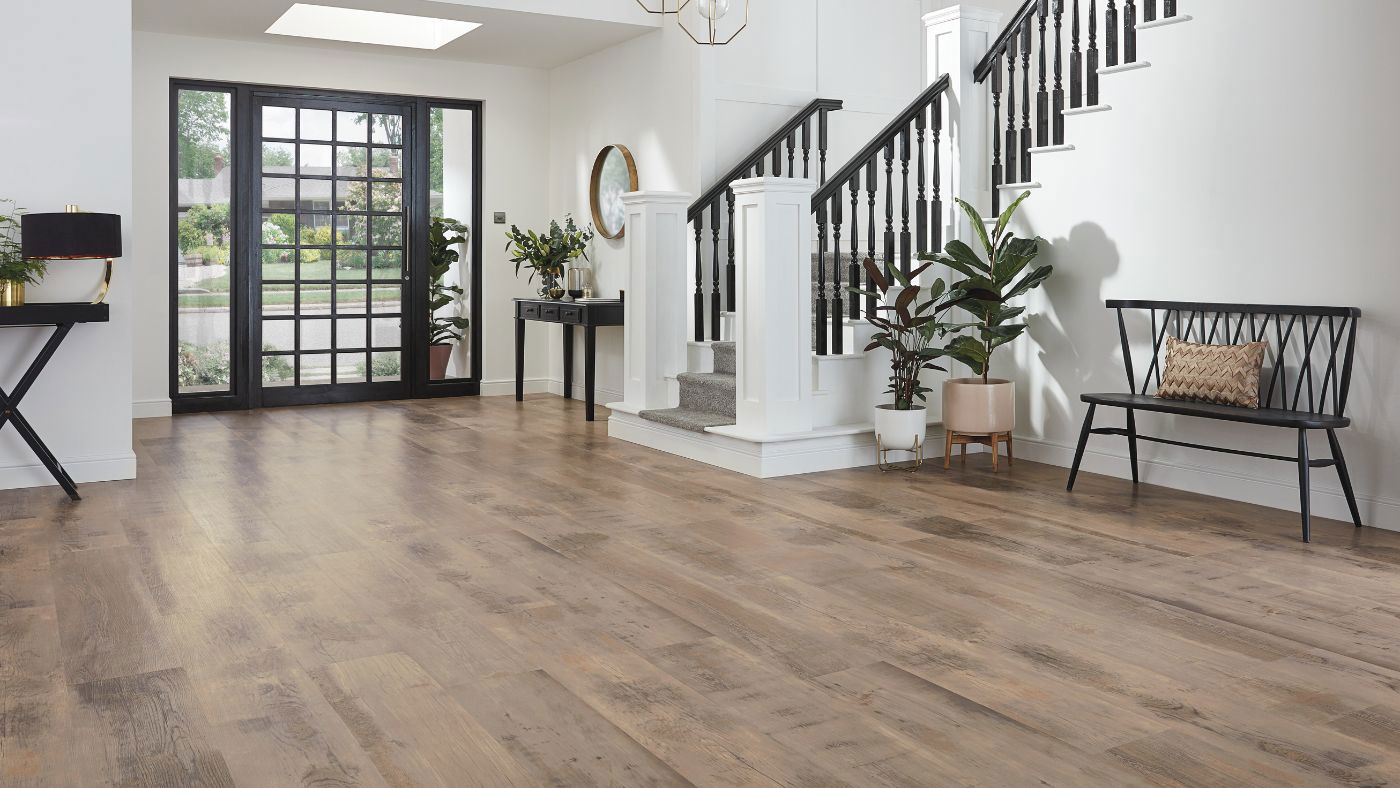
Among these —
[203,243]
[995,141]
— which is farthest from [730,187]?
[203,243]

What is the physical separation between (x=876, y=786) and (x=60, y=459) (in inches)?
180

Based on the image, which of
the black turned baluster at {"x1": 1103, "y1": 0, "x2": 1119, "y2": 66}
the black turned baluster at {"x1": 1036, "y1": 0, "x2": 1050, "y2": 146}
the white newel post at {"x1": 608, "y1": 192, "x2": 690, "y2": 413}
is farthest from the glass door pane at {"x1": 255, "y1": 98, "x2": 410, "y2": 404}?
the black turned baluster at {"x1": 1103, "y1": 0, "x2": 1119, "y2": 66}

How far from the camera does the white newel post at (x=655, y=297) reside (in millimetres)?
6836

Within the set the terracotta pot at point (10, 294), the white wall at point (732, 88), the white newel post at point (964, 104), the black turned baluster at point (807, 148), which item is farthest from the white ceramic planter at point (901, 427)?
the terracotta pot at point (10, 294)

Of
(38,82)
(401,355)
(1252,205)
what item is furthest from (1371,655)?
(401,355)

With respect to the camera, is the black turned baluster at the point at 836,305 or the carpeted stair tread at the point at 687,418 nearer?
the black turned baluster at the point at 836,305

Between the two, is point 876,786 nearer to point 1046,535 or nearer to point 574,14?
point 1046,535

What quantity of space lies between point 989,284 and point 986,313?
14 centimetres

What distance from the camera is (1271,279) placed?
494cm

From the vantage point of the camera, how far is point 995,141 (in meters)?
6.18

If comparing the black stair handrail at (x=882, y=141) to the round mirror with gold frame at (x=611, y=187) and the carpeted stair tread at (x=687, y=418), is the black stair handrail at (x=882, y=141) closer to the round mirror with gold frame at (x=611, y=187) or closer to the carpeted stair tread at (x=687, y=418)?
the carpeted stair tread at (x=687, y=418)

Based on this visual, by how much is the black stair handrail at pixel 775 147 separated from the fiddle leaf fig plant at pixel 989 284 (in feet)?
5.75

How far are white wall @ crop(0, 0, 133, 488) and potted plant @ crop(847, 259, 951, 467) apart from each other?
3516 millimetres

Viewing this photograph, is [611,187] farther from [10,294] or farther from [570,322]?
[10,294]
